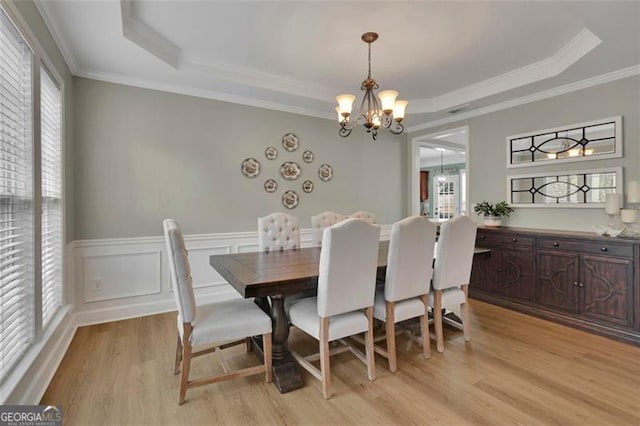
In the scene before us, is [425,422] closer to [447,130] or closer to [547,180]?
[547,180]

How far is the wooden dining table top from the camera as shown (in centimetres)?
185

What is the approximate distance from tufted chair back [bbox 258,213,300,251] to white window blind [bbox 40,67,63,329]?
64.6 inches

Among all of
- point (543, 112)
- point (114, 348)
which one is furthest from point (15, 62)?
point (543, 112)

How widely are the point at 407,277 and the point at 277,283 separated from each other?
3.22ft

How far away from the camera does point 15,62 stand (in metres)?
1.74

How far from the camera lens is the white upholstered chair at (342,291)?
1.92 m

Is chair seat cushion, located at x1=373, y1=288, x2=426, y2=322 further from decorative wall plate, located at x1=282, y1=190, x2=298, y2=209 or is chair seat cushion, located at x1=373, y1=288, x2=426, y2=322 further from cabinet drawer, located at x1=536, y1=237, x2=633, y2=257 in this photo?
decorative wall plate, located at x1=282, y1=190, x2=298, y2=209

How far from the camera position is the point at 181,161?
3.55 meters

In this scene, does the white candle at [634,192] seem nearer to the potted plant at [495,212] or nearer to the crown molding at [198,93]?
the potted plant at [495,212]

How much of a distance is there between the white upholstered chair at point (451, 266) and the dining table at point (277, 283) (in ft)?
1.55

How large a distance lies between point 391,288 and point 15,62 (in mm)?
2631

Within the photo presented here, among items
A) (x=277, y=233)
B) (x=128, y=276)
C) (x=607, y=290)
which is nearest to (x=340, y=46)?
A: (x=277, y=233)

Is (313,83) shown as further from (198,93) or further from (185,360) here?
(185,360)

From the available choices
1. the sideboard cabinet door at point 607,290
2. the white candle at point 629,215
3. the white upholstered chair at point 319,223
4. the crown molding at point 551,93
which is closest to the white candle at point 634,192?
the white candle at point 629,215
